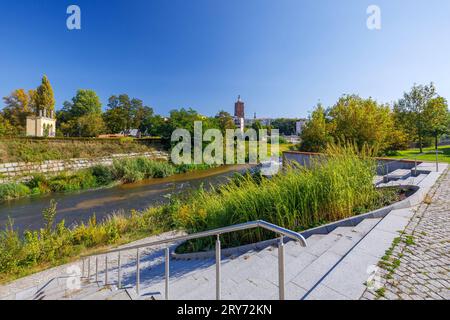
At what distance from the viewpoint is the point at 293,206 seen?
408 cm

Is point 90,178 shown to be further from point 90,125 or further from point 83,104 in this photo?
point 83,104

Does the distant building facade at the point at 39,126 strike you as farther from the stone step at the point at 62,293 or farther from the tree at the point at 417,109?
the tree at the point at 417,109

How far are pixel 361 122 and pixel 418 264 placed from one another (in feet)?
41.0

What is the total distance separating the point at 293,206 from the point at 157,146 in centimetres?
2381

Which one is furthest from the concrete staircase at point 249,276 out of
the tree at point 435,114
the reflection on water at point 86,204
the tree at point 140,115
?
the tree at point 140,115

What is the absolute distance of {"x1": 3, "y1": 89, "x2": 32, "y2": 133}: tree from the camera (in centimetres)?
3142

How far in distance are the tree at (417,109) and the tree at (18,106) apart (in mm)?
44446

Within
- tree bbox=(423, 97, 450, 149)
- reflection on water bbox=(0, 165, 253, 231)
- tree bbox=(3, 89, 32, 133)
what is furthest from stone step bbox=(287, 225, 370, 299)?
tree bbox=(3, 89, 32, 133)

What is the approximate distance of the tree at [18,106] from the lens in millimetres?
31422

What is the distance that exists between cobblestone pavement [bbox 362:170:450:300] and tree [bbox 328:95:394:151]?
944 cm

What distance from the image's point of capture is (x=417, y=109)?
17266 mm

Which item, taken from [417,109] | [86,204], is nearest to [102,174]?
[86,204]

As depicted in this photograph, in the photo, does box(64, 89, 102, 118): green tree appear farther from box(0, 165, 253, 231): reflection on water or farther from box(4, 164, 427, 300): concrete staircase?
box(4, 164, 427, 300): concrete staircase
